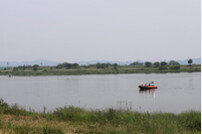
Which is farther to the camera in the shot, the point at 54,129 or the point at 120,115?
the point at 120,115

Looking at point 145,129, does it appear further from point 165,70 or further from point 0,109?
point 165,70

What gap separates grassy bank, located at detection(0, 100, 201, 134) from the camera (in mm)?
9477

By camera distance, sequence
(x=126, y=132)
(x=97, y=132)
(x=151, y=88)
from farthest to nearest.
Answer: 1. (x=151, y=88)
2. (x=97, y=132)
3. (x=126, y=132)

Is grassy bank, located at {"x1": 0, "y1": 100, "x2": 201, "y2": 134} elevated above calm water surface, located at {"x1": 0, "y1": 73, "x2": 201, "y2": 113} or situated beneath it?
elevated above

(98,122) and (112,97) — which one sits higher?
(98,122)

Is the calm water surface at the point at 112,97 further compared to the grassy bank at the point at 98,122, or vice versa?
the calm water surface at the point at 112,97

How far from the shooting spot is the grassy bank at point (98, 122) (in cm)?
948

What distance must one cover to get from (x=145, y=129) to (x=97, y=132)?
1939mm

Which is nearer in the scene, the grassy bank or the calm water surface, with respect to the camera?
the grassy bank

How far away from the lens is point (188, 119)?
13.6m

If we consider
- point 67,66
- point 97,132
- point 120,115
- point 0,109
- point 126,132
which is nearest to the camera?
point 126,132

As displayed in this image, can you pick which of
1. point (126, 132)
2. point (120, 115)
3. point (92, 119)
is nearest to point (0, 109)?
point (92, 119)

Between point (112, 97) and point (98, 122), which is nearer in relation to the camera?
point (98, 122)

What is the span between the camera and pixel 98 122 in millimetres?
13086
